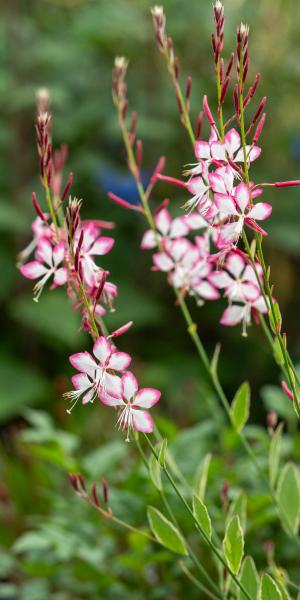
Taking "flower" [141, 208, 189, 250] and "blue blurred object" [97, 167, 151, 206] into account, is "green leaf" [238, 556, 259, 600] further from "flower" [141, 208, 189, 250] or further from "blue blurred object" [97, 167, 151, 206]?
"blue blurred object" [97, 167, 151, 206]

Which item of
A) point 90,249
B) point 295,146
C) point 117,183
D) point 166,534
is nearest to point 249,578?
point 166,534

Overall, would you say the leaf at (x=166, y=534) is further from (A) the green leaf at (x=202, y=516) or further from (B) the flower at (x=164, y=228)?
(B) the flower at (x=164, y=228)

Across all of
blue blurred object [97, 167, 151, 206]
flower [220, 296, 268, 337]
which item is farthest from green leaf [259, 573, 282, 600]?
blue blurred object [97, 167, 151, 206]

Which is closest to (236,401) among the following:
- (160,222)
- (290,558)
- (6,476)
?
(160,222)

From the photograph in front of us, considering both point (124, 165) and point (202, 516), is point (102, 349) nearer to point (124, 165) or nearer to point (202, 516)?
point (202, 516)

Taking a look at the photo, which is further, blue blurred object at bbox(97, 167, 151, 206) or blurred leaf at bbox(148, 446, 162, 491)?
blue blurred object at bbox(97, 167, 151, 206)
